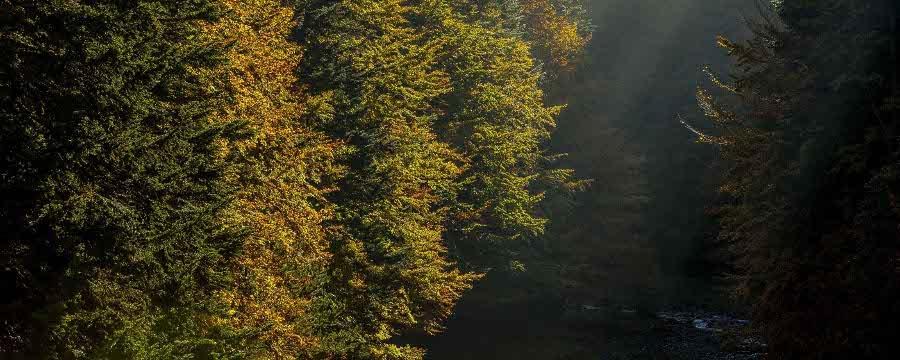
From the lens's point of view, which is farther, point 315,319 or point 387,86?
point 387,86

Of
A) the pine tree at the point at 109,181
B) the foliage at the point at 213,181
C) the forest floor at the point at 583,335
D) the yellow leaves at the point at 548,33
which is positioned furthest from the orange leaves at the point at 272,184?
the yellow leaves at the point at 548,33

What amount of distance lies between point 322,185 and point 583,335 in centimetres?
1631

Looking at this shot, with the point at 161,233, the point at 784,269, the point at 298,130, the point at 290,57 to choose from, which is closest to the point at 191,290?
the point at 161,233

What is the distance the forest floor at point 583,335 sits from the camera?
100ft

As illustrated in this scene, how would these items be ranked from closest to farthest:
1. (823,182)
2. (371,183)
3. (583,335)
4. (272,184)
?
(823,182) < (272,184) < (371,183) < (583,335)

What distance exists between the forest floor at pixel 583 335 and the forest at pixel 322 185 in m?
0.23

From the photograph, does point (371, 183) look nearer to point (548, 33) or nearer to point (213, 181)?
point (213, 181)

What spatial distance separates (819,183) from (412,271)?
1151 cm

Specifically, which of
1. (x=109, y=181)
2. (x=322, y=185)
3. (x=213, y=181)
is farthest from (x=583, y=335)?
(x=109, y=181)

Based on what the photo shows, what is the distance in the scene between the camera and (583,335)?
3434 cm

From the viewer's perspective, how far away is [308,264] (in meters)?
19.8

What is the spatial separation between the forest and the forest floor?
23cm

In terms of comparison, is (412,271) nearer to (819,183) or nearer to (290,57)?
(290,57)

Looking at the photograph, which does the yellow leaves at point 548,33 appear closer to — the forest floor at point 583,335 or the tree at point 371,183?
the forest floor at point 583,335
